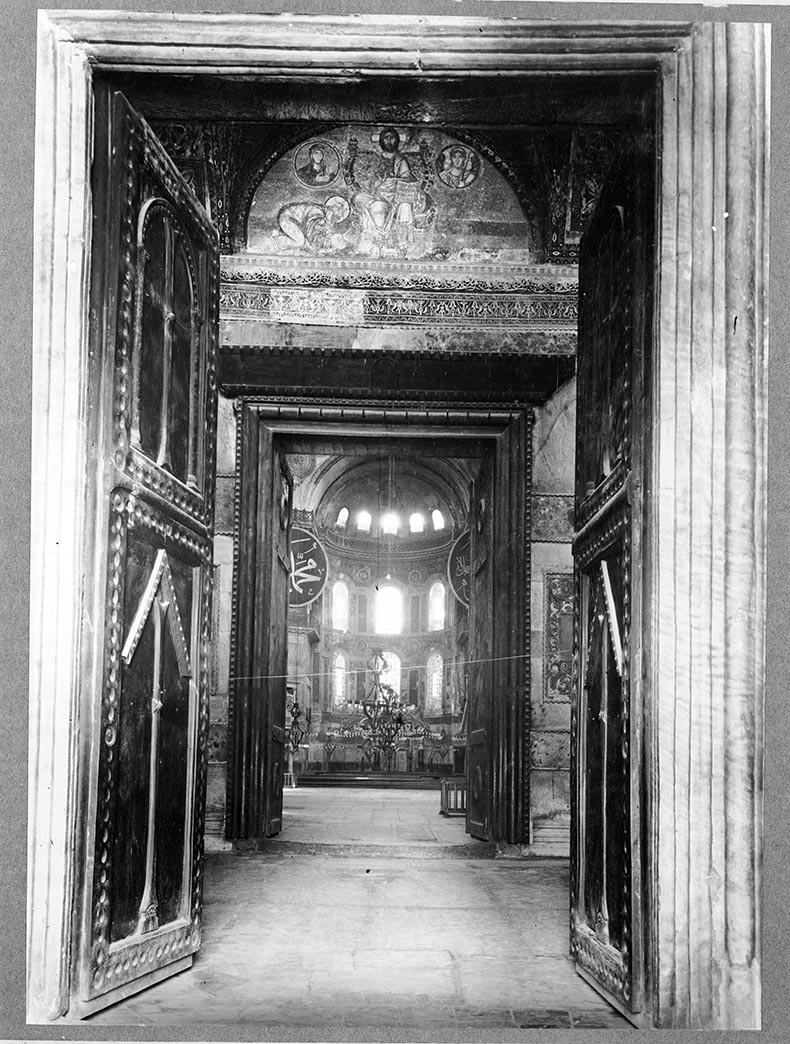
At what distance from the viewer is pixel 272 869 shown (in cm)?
699

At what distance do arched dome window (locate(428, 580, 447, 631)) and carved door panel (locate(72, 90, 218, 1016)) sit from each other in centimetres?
1656

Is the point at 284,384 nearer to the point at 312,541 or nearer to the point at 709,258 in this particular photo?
the point at 312,541

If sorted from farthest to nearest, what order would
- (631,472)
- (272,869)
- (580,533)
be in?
1. (272,869)
2. (580,533)
3. (631,472)

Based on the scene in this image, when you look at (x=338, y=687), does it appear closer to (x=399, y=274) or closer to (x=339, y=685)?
(x=339, y=685)

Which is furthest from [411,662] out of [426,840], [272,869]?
[272,869]

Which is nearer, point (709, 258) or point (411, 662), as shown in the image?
point (709, 258)

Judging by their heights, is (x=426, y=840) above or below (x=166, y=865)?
below

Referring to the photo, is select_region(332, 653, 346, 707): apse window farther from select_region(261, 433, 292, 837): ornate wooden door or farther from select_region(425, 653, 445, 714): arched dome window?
select_region(261, 433, 292, 837): ornate wooden door

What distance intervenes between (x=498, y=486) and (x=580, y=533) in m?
3.79

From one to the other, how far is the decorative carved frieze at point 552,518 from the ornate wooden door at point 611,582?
350cm

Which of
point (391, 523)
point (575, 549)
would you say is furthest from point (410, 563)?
point (575, 549)

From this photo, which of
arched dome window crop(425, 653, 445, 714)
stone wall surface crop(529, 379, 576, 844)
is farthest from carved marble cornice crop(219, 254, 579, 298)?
arched dome window crop(425, 653, 445, 714)

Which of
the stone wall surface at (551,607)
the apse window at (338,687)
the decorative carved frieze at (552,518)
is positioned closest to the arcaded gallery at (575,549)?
the stone wall surface at (551,607)

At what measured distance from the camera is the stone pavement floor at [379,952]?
143 inches
